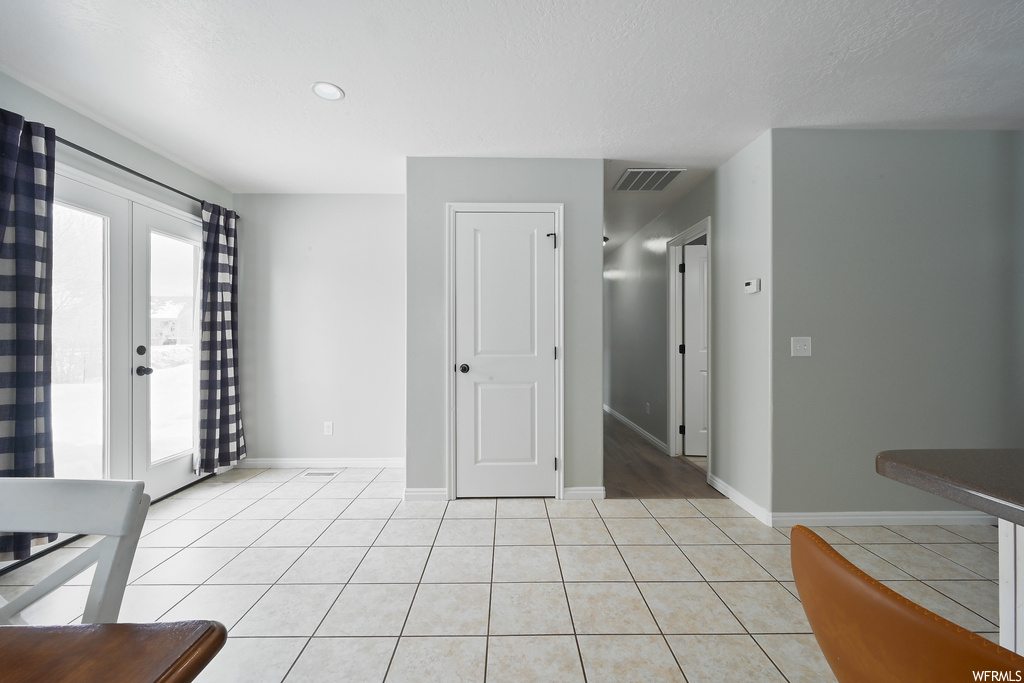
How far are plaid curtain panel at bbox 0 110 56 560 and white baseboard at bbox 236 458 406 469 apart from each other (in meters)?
1.84

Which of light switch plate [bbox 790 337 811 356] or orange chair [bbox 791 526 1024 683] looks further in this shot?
light switch plate [bbox 790 337 811 356]

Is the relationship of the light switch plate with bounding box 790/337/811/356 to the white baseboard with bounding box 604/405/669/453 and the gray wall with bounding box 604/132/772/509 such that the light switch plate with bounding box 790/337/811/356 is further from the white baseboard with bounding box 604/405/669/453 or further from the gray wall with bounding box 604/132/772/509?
the white baseboard with bounding box 604/405/669/453

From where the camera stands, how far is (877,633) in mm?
421

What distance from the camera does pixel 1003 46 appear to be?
189cm

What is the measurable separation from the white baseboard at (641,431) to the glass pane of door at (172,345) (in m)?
4.41

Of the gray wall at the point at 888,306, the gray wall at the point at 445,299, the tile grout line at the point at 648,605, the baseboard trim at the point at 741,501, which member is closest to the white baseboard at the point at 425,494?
the gray wall at the point at 445,299

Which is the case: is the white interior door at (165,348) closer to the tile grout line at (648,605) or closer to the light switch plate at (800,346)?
A: the tile grout line at (648,605)

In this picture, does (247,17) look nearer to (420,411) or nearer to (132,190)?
(132,190)

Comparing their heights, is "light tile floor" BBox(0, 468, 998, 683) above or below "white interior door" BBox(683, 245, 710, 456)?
below

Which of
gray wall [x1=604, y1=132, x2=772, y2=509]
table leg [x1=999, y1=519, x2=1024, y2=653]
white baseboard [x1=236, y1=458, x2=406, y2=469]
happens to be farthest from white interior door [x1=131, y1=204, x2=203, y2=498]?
gray wall [x1=604, y1=132, x2=772, y2=509]

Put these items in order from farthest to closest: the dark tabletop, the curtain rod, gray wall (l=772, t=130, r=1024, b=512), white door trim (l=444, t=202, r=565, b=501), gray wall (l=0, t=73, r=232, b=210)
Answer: white door trim (l=444, t=202, r=565, b=501)
gray wall (l=772, t=130, r=1024, b=512)
the curtain rod
gray wall (l=0, t=73, r=232, b=210)
the dark tabletop

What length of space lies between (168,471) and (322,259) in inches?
81.8

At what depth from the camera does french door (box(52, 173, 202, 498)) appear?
2408 millimetres

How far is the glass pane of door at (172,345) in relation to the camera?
3.06 metres
